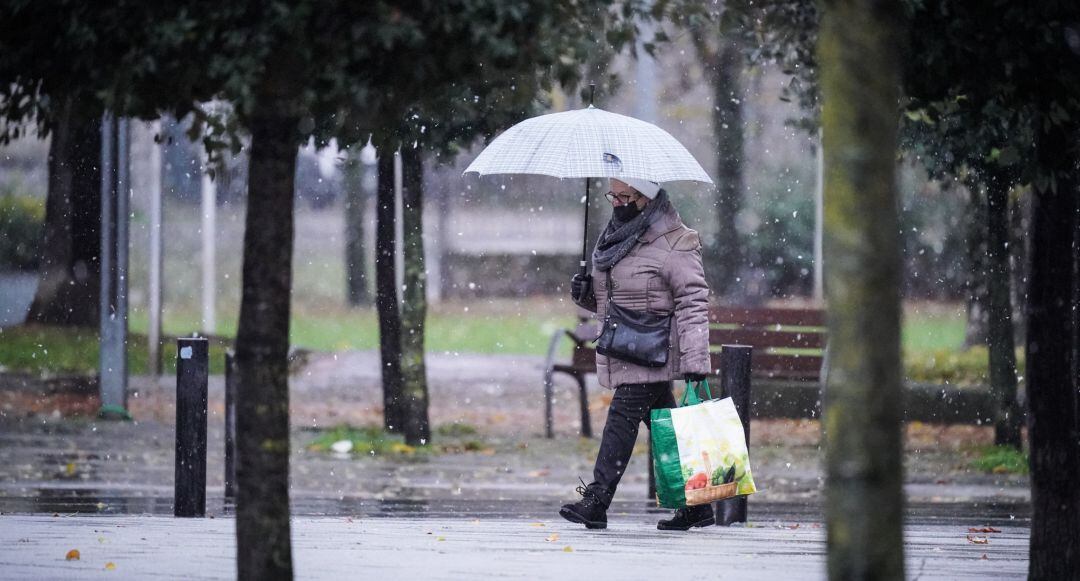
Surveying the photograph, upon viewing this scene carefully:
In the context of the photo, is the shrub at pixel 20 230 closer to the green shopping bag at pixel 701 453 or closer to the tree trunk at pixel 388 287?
the tree trunk at pixel 388 287

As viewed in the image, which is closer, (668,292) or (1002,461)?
(668,292)

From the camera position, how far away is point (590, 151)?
7.22m

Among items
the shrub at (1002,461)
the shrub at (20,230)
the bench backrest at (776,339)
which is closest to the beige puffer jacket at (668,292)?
the shrub at (1002,461)

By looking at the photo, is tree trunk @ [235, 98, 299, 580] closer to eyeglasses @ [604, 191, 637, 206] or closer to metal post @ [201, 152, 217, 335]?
eyeglasses @ [604, 191, 637, 206]

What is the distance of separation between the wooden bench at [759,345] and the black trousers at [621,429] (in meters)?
5.48

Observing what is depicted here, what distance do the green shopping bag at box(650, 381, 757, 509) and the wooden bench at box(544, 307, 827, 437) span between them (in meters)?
5.80

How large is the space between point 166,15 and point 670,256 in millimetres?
3177

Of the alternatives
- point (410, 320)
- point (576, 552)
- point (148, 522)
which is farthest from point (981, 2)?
point (410, 320)

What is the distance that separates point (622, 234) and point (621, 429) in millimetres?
934

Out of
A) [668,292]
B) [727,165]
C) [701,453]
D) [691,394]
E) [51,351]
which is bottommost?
[701,453]

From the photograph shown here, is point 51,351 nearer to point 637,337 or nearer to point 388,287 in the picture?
point 388,287

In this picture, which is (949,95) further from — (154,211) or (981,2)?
(154,211)

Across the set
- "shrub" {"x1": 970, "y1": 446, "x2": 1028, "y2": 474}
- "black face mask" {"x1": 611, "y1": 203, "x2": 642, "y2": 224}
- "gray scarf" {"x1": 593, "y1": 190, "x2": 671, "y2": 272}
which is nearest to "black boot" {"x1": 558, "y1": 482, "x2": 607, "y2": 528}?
"gray scarf" {"x1": 593, "y1": 190, "x2": 671, "y2": 272}

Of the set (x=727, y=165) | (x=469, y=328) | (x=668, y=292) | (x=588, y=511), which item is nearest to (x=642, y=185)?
(x=668, y=292)
